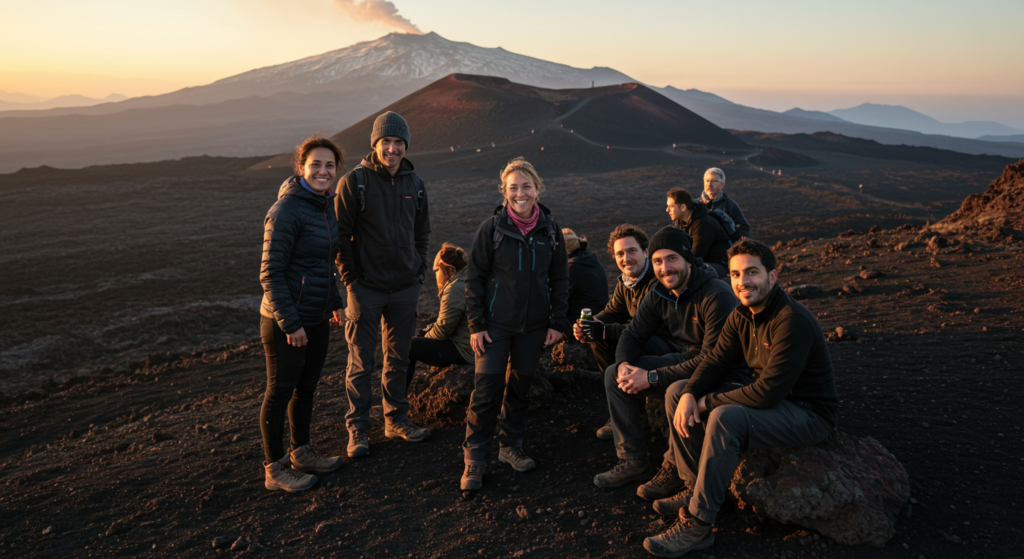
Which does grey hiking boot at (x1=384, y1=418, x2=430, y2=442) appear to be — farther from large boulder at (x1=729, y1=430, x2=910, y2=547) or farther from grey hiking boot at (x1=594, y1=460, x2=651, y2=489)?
large boulder at (x1=729, y1=430, x2=910, y2=547)

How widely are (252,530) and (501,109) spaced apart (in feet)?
142

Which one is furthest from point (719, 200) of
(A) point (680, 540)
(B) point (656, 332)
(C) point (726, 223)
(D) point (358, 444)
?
(D) point (358, 444)

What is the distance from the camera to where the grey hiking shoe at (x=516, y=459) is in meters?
3.62

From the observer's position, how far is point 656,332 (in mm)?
3525

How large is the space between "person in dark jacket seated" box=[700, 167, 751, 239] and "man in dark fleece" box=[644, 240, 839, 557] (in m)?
3.51

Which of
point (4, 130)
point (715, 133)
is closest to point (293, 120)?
point (4, 130)

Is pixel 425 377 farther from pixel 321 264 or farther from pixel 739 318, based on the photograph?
pixel 739 318

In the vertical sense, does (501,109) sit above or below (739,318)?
above

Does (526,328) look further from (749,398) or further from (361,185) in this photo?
(361,185)

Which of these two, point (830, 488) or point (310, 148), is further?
point (310, 148)

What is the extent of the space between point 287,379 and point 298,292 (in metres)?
0.52

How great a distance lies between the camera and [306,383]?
3.58m

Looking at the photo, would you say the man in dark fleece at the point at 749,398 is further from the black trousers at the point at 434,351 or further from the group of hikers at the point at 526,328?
the black trousers at the point at 434,351

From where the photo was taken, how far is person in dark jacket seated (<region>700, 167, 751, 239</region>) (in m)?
6.12
